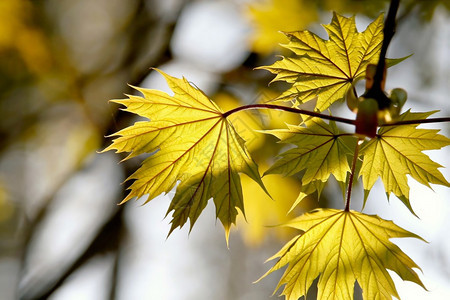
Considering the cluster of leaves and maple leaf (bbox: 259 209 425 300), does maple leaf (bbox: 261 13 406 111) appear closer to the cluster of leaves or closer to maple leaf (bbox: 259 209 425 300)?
the cluster of leaves

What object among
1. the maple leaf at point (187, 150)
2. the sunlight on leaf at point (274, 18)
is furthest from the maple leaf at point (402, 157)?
the sunlight on leaf at point (274, 18)

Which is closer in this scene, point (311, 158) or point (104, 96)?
point (311, 158)

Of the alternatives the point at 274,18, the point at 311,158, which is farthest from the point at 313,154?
the point at 274,18

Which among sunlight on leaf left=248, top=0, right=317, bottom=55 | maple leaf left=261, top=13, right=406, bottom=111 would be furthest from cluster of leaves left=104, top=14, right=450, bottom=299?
sunlight on leaf left=248, top=0, right=317, bottom=55

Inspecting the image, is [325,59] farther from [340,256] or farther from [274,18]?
[274,18]

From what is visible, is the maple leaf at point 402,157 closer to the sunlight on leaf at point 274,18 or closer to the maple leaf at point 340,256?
the maple leaf at point 340,256

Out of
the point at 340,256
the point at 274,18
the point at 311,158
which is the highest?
the point at 274,18
